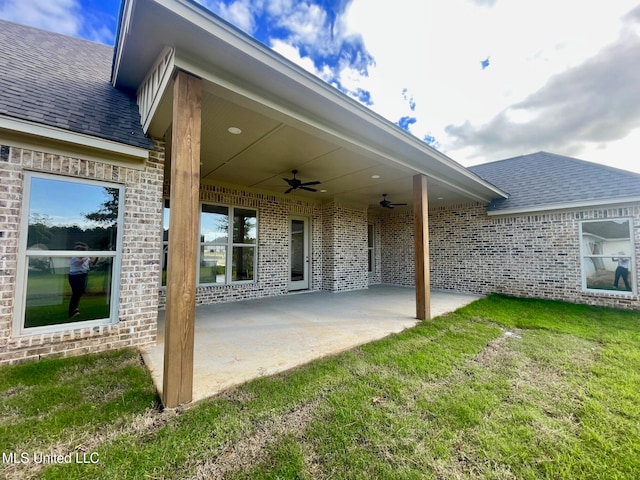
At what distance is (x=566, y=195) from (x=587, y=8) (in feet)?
12.6

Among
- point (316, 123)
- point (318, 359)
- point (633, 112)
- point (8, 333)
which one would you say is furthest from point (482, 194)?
point (8, 333)

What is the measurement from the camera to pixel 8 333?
2.63 m

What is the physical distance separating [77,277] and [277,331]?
8.56 ft

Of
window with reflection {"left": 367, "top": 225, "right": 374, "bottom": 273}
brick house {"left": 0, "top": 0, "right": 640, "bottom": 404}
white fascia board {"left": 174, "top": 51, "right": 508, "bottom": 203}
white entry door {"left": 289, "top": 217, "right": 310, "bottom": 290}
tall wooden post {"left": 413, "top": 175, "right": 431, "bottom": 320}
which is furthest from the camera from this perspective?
window with reflection {"left": 367, "top": 225, "right": 374, "bottom": 273}

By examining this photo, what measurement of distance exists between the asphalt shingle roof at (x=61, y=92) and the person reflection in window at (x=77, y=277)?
141 cm

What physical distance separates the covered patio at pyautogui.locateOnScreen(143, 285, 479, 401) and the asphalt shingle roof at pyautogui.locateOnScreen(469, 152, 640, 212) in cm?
317

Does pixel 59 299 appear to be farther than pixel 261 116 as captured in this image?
No

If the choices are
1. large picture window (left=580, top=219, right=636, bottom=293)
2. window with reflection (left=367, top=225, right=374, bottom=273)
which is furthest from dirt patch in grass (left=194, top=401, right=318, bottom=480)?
window with reflection (left=367, top=225, right=374, bottom=273)

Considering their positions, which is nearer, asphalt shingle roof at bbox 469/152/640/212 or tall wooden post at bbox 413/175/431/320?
tall wooden post at bbox 413/175/431/320

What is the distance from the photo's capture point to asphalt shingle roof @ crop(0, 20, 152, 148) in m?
2.76

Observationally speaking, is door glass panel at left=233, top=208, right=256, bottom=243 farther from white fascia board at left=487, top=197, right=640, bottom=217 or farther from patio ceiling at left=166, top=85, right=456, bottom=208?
white fascia board at left=487, top=197, right=640, bottom=217

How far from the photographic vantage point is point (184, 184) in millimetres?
2088

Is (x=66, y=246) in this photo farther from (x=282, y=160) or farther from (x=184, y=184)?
(x=282, y=160)

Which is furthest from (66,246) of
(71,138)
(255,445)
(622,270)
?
(622,270)
